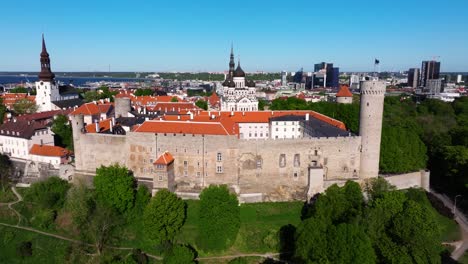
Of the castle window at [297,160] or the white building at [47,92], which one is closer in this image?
the castle window at [297,160]

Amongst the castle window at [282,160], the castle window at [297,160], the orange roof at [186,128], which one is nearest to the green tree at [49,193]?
the orange roof at [186,128]

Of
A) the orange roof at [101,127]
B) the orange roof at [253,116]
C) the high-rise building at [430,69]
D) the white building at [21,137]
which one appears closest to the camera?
the orange roof at [101,127]

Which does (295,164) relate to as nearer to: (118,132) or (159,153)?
(159,153)

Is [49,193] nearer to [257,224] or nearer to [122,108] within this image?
[122,108]

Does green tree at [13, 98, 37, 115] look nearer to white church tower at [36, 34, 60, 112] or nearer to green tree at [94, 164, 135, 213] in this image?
white church tower at [36, 34, 60, 112]

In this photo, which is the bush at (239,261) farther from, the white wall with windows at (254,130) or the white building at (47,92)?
the white building at (47,92)

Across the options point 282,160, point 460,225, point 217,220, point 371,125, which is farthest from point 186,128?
point 460,225

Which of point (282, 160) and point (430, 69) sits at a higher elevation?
point (430, 69)
